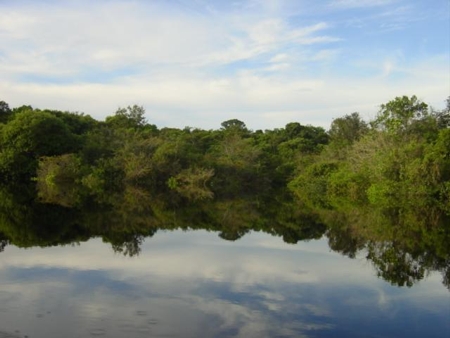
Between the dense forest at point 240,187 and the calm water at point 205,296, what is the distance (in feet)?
3.67

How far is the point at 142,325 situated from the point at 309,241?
10013mm

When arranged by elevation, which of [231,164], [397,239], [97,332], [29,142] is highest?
[29,142]

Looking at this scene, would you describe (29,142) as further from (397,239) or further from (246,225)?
(397,239)

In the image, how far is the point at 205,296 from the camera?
9844 mm

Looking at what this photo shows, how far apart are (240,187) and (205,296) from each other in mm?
35591

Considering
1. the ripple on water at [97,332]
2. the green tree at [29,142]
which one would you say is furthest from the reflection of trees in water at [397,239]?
the green tree at [29,142]

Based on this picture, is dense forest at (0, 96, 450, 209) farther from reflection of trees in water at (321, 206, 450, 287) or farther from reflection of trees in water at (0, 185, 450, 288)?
reflection of trees in water at (321, 206, 450, 287)

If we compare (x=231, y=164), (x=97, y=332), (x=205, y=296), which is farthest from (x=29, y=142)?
(x=97, y=332)

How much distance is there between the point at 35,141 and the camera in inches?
1601

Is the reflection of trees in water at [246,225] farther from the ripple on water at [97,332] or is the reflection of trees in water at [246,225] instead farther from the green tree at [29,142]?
the green tree at [29,142]

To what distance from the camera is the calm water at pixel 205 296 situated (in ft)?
26.5

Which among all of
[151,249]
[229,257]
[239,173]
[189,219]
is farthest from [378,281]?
[239,173]

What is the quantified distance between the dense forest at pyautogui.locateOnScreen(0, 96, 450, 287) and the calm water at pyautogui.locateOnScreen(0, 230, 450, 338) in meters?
1.12

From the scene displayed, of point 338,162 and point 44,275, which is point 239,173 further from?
point 44,275
